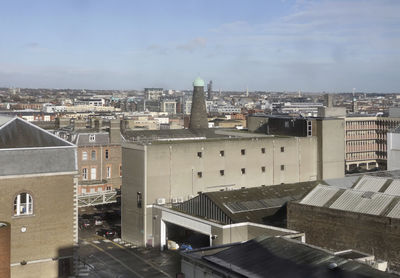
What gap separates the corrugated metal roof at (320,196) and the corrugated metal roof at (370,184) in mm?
3600

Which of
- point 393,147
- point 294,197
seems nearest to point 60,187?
point 294,197

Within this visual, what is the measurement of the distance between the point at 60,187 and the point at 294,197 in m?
20.7

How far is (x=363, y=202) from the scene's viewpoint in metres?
29.6

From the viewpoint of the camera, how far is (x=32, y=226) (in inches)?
1255

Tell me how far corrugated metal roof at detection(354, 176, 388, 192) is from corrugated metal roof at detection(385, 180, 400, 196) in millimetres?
717

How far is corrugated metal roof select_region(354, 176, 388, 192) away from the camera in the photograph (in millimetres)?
34500

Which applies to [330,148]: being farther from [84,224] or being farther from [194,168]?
[84,224]

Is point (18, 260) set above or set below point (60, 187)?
below

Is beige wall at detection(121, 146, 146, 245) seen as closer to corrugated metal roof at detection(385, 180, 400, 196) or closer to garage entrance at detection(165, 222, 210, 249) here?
garage entrance at detection(165, 222, 210, 249)

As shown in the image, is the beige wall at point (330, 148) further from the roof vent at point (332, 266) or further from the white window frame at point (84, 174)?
the roof vent at point (332, 266)

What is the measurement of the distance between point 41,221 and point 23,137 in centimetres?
540

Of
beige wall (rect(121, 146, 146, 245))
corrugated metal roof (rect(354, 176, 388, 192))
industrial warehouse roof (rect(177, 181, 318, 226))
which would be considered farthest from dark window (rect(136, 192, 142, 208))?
corrugated metal roof (rect(354, 176, 388, 192))

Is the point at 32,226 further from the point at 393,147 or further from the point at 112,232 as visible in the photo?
the point at 393,147

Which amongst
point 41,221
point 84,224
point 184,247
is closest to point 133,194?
point 184,247
